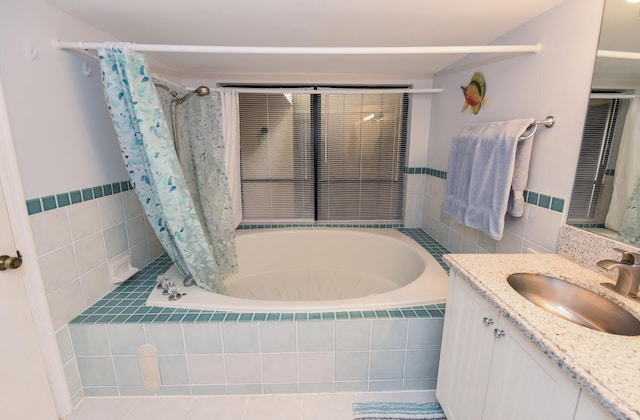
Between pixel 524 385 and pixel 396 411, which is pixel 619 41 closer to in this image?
pixel 524 385

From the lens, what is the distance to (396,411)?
143cm

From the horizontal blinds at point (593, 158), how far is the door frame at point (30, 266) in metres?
2.31

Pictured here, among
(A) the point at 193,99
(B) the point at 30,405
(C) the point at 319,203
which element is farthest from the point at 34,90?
(C) the point at 319,203

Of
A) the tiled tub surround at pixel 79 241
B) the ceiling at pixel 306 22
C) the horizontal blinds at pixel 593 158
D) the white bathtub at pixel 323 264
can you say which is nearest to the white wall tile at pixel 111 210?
the tiled tub surround at pixel 79 241

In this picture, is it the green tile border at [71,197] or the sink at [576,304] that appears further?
the green tile border at [71,197]

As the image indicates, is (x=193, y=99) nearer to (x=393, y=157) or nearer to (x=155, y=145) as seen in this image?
(x=155, y=145)

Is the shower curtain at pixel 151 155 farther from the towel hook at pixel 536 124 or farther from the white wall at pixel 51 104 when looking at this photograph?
the towel hook at pixel 536 124

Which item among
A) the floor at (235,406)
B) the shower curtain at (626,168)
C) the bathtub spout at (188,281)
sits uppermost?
the shower curtain at (626,168)

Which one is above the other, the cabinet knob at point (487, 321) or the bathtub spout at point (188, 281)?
the cabinet knob at point (487, 321)

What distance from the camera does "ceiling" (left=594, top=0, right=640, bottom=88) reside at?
104 centimetres

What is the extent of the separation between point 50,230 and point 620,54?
8.03ft

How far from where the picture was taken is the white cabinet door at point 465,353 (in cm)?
102

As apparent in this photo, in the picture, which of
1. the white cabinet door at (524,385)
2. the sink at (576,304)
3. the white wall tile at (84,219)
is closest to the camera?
the white cabinet door at (524,385)

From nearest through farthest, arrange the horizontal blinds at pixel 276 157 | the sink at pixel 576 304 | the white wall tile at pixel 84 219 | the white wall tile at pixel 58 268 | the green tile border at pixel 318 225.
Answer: the sink at pixel 576 304
the white wall tile at pixel 58 268
the white wall tile at pixel 84 219
the horizontal blinds at pixel 276 157
the green tile border at pixel 318 225
